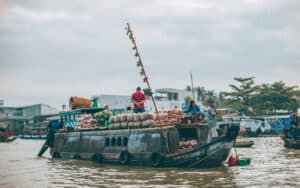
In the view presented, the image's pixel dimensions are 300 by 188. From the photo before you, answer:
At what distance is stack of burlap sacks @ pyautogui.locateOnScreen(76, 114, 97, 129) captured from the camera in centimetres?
2420

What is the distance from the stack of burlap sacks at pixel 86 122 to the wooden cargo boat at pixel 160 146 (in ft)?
2.76

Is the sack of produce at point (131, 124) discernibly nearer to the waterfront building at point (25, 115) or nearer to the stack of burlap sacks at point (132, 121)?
the stack of burlap sacks at point (132, 121)

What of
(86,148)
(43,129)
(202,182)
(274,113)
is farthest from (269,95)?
(202,182)

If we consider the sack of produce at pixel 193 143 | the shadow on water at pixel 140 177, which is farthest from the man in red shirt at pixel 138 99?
the sack of produce at pixel 193 143

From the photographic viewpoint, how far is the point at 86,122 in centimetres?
2442

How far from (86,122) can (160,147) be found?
7300 millimetres

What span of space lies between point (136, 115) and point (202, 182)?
6304 mm

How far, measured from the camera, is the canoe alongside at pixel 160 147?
17750 mm

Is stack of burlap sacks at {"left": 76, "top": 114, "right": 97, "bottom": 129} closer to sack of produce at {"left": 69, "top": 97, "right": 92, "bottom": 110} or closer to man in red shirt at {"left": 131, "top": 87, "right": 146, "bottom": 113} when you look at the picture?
sack of produce at {"left": 69, "top": 97, "right": 92, "bottom": 110}

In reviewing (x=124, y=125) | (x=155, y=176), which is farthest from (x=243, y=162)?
(x=124, y=125)

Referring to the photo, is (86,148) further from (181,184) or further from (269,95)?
(269,95)

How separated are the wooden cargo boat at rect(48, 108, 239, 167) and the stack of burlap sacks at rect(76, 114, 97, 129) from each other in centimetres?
84

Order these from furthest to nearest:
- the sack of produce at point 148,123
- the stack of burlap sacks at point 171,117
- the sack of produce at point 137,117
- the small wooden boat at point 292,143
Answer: the small wooden boat at point 292,143 → the sack of produce at point 137,117 → the sack of produce at point 148,123 → the stack of burlap sacks at point 171,117

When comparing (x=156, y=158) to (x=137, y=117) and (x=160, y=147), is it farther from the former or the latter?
(x=137, y=117)
